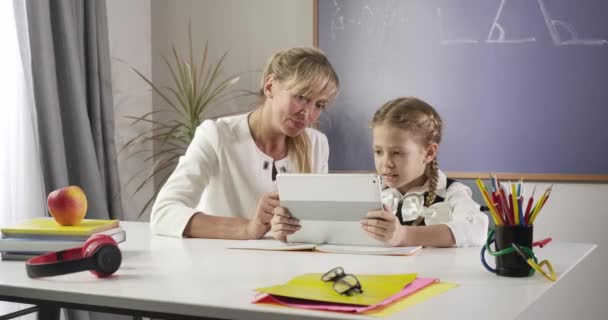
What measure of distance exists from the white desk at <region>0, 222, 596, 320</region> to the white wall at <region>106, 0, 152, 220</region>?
6.81ft

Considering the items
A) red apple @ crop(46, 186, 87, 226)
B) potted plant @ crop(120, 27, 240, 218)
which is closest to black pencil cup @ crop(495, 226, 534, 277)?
red apple @ crop(46, 186, 87, 226)

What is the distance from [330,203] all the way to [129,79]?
7.89ft

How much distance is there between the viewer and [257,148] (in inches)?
92.0

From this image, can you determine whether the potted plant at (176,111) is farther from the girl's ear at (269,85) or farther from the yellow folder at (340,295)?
the yellow folder at (340,295)

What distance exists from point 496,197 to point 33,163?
2317 mm

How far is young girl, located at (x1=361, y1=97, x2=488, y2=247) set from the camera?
73.3 inches

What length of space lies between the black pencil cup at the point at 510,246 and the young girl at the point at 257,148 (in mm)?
878

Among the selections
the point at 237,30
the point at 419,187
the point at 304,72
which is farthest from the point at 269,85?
the point at 237,30

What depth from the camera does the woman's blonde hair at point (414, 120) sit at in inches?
85.5

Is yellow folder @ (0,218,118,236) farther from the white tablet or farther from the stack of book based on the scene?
the white tablet

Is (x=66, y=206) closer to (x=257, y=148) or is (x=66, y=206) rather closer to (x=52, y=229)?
(x=52, y=229)

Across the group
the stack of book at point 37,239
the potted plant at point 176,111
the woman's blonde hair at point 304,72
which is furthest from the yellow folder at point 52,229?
the potted plant at point 176,111

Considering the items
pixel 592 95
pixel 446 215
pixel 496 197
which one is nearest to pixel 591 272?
pixel 592 95

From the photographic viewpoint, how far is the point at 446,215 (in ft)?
6.61
